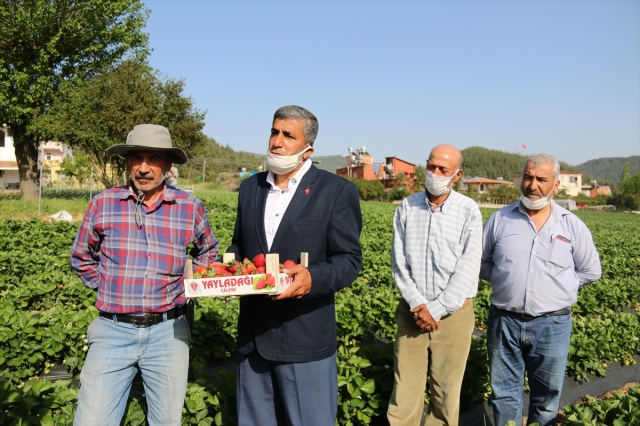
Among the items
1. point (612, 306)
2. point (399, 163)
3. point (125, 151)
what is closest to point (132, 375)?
point (125, 151)

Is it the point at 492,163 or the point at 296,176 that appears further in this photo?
the point at 492,163

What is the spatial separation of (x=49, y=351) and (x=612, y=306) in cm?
813

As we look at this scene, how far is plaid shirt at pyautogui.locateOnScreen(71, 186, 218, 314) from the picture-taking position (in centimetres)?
252

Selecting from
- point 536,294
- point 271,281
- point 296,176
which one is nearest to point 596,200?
point 536,294

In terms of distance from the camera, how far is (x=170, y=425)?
255cm

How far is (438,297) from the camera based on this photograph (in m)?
3.05

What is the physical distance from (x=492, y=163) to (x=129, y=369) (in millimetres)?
182224

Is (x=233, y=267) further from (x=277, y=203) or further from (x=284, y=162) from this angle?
(x=284, y=162)

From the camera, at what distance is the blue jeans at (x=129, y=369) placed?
2.38 m

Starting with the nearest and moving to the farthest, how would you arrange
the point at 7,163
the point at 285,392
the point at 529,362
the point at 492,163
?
the point at 285,392 < the point at 529,362 < the point at 7,163 < the point at 492,163

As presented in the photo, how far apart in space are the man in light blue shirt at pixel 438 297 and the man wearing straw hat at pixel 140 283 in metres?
1.36

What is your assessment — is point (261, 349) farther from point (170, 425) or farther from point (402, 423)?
point (402, 423)

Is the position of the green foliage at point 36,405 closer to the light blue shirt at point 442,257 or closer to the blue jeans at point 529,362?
the light blue shirt at point 442,257

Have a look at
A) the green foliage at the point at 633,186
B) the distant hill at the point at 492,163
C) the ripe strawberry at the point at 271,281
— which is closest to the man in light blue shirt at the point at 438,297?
the ripe strawberry at the point at 271,281
